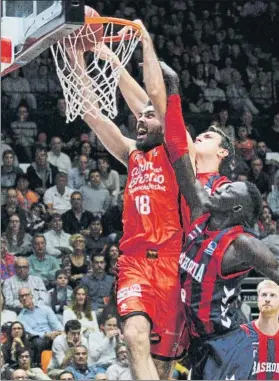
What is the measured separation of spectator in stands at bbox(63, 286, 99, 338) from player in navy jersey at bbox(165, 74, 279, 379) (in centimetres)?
300

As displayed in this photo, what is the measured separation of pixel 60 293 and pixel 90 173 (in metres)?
1.39

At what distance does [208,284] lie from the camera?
6414 mm

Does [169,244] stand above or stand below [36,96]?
above

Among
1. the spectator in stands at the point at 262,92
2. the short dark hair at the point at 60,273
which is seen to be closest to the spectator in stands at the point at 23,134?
the short dark hair at the point at 60,273

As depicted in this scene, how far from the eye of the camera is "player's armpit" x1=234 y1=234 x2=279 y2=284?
6.09 meters

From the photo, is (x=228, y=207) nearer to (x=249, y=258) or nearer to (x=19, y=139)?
(x=249, y=258)

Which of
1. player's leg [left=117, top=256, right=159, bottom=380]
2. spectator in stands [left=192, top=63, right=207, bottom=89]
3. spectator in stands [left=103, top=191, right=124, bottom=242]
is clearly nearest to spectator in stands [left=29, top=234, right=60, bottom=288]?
spectator in stands [left=103, top=191, right=124, bottom=242]

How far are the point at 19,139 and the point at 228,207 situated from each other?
5.02 m

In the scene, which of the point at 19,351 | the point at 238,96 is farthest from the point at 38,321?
the point at 238,96

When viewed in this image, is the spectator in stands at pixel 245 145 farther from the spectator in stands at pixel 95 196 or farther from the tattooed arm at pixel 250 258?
the tattooed arm at pixel 250 258

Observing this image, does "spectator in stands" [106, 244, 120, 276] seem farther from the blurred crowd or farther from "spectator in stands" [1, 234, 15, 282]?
"spectator in stands" [1, 234, 15, 282]

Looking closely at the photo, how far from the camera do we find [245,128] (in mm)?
11797

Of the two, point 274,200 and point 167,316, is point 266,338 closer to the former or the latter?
point 167,316

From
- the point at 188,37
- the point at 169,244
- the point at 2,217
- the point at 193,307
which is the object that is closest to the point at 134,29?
the point at 169,244
